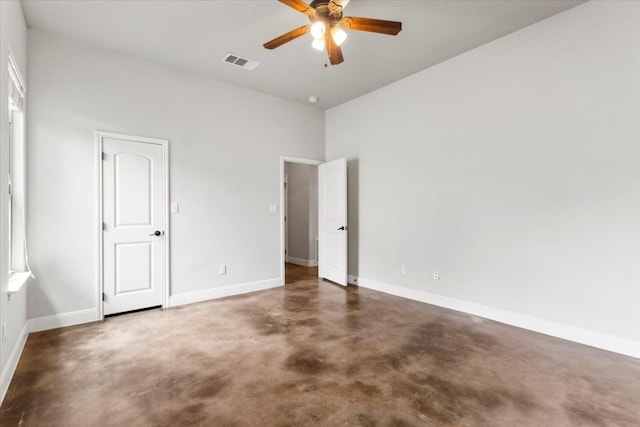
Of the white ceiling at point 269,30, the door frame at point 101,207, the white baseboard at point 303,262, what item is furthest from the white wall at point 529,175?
the door frame at point 101,207

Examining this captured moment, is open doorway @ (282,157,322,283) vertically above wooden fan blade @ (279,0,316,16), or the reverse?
wooden fan blade @ (279,0,316,16)

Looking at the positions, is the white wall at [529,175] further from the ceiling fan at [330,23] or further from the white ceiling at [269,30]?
the ceiling fan at [330,23]

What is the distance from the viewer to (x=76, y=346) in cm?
→ 287

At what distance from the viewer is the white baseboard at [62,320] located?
126 inches

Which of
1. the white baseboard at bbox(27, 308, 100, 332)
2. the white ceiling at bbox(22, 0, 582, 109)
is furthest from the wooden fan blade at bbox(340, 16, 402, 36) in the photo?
the white baseboard at bbox(27, 308, 100, 332)

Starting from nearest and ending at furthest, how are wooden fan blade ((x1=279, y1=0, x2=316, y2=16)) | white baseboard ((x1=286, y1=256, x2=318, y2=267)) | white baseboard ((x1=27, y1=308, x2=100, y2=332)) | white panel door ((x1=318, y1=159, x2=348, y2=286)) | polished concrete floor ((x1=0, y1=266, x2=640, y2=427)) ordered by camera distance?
polished concrete floor ((x1=0, y1=266, x2=640, y2=427))
wooden fan blade ((x1=279, y1=0, x2=316, y2=16))
white baseboard ((x1=27, y1=308, x2=100, y2=332))
white panel door ((x1=318, y1=159, x2=348, y2=286))
white baseboard ((x1=286, y1=256, x2=318, y2=267))

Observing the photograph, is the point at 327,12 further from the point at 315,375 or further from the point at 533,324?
the point at 533,324

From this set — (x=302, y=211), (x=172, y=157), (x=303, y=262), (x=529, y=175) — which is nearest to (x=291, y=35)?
(x=172, y=157)

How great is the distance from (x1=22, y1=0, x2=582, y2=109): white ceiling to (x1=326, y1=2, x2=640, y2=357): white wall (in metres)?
0.38

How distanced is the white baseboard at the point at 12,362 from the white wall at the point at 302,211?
4.87 meters

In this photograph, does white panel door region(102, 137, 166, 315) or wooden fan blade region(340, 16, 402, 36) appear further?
white panel door region(102, 137, 166, 315)

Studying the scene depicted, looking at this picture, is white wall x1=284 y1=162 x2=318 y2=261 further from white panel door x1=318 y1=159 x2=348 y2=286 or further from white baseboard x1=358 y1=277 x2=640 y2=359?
white baseboard x1=358 y1=277 x2=640 y2=359

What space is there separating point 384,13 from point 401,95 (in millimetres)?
1678

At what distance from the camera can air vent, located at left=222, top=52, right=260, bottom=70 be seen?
12.5ft
